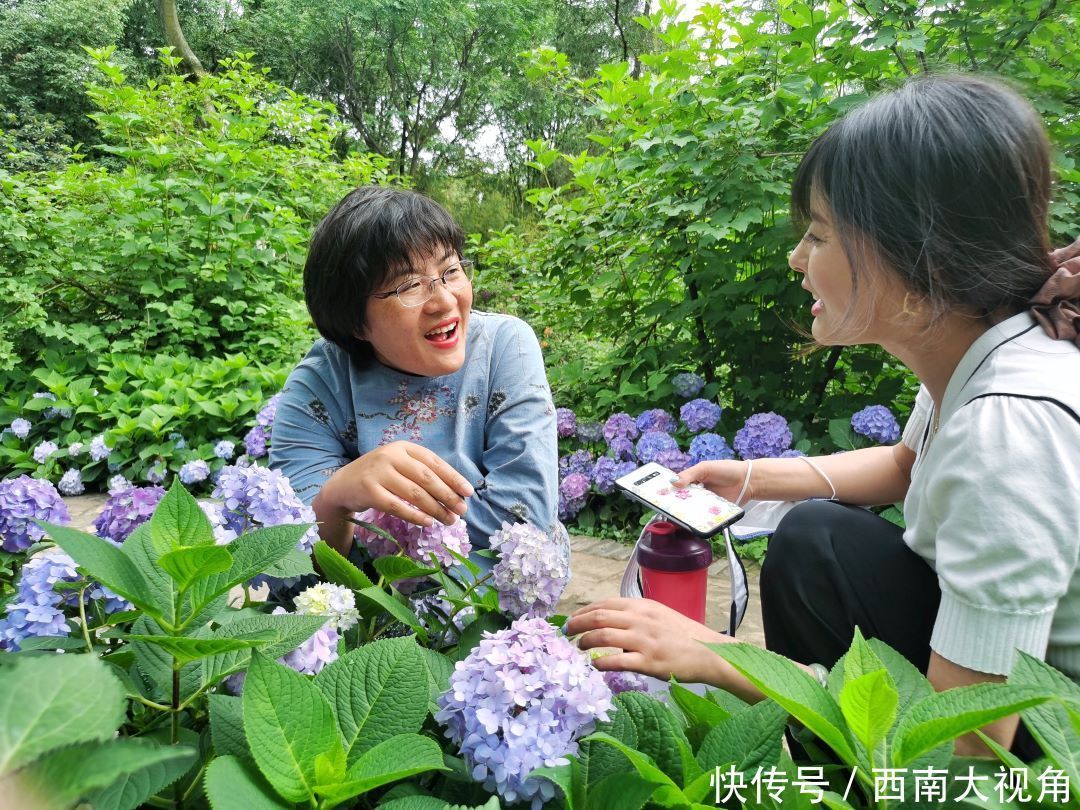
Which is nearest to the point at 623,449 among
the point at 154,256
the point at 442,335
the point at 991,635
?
the point at 442,335

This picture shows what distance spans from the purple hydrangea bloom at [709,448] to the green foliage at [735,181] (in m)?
0.32

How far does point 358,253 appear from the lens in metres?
1.53

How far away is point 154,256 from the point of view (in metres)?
4.36

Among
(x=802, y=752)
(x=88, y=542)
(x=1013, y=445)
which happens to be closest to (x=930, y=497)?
(x=1013, y=445)

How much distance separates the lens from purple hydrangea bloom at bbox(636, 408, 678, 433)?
3.31m

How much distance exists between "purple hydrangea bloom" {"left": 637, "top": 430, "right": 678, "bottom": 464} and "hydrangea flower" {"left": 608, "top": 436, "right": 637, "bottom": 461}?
0.34 ft

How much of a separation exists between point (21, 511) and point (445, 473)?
51 centimetres

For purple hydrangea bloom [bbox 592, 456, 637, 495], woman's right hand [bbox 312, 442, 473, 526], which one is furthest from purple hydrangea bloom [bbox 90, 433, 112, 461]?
woman's right hand [bbox 312, 442, 473, 526]

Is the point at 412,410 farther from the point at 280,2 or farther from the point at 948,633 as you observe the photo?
the point at 280,2

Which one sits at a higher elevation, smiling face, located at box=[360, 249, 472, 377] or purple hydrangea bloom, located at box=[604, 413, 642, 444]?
smiling face, located at box=[360, 249, 472, 377]

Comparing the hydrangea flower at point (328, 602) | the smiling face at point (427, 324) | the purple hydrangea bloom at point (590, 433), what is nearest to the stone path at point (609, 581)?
the purple hydrangea bloom at point (590, 433)

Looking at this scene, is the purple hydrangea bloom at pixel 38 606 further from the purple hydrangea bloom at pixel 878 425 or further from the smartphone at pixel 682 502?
the purple hydrangea bloom at pixel 878 425

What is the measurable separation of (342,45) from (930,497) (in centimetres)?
2016

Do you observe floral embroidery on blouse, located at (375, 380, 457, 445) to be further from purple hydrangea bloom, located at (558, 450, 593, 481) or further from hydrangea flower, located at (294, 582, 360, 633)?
purple hydrangea bloom, located at (558, 450, 593, 481)
